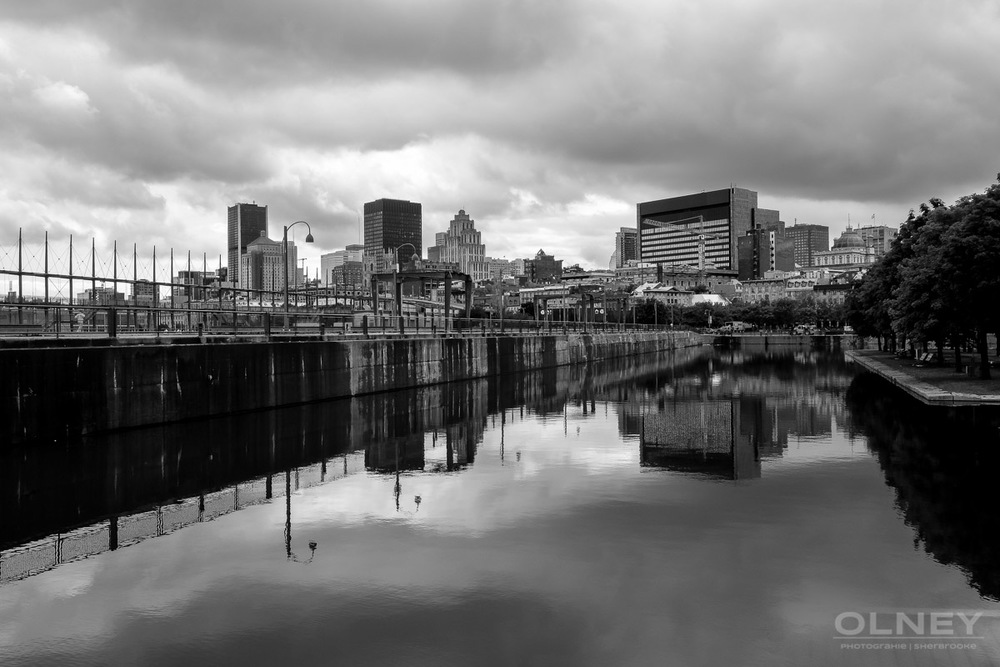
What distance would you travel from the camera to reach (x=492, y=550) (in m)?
14.3

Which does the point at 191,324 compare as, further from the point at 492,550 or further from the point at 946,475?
the point at 946,475

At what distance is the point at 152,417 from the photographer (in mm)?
28719

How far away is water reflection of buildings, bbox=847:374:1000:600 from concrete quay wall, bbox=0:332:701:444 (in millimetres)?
24013

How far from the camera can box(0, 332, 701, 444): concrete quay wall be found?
78.7 ft

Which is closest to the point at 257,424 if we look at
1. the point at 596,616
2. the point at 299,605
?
the point at 299,605

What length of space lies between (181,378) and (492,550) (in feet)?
65.1

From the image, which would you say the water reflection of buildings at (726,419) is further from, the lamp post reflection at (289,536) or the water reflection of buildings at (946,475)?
the lamp post reflection at (289,536)

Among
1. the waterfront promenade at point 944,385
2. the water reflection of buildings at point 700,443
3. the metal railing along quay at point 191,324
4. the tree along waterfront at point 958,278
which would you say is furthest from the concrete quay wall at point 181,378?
the tree along waterfront at point 958,278

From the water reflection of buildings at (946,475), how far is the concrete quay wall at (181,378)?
24013 mm

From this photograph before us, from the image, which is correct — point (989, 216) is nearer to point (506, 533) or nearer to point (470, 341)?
point (470, 341)

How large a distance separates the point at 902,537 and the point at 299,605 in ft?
36.5

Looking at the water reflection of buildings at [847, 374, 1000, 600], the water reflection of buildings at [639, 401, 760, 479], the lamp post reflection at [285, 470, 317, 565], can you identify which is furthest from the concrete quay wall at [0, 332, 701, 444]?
the water reflection of buildings at [847, 374, 1000, 600]

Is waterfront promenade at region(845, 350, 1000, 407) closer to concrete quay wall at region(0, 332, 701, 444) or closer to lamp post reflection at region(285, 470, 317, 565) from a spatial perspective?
concrete quay wall at region(0, 332, 701, 444)

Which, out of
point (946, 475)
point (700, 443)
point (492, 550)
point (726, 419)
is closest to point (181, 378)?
point (700, 443)
